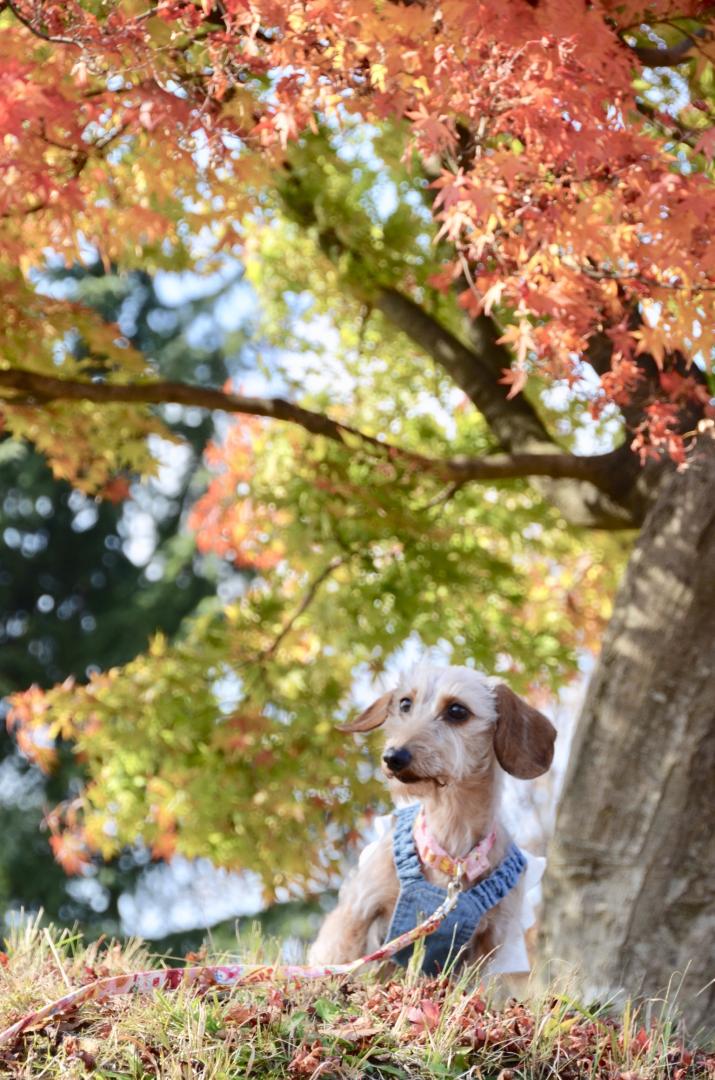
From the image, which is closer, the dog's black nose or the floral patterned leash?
the floral patterned leash

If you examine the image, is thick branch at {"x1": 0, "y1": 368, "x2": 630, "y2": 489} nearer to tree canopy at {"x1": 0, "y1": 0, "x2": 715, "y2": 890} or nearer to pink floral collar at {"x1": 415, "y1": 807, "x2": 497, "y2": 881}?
tree canopy at {"x1": 0, "y1": 0, "x2": 715, "y2": 890}

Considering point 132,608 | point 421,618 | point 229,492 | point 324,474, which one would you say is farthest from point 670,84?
point 132,608

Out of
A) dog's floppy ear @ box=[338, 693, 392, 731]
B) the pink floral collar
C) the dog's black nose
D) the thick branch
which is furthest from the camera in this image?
the thick branch

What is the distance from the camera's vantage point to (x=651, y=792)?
5492mm

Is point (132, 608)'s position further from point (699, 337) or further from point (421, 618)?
point (699, 337)

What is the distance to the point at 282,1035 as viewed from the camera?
312 centimetres

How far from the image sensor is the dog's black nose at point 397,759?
11.1 feet

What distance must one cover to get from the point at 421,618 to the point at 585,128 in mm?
4020

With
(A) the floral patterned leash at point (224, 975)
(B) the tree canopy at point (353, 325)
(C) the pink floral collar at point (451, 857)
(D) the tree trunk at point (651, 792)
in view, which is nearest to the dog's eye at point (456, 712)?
(C) the pink floral collar at point (451, 857)

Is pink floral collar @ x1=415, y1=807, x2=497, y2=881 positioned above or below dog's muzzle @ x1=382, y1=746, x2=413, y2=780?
below

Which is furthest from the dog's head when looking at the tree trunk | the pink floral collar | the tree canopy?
the tree trunk

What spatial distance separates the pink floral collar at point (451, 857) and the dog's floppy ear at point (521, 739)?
0.81 ft

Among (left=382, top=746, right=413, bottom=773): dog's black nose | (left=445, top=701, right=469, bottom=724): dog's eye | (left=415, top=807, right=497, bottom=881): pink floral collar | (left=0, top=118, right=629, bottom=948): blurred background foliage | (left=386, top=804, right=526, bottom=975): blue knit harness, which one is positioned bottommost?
(left=0, top=118, right=629, bottom=948): blurred background foliage

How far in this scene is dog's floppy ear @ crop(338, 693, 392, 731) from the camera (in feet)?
12.4
